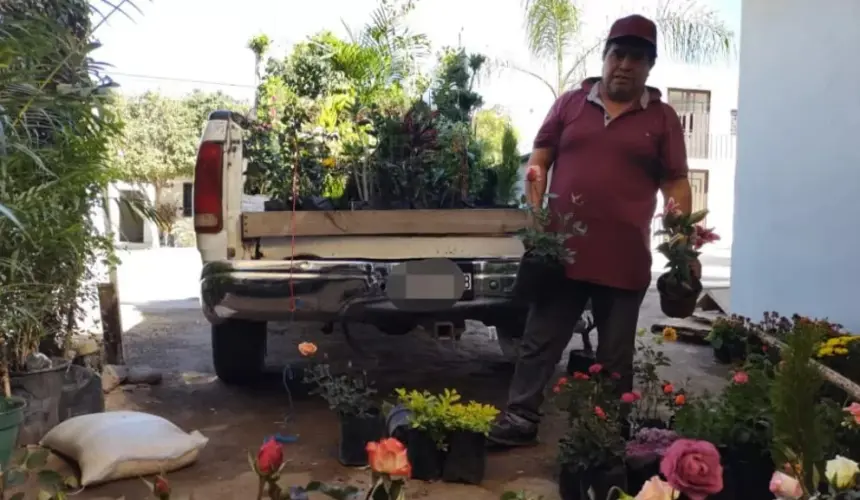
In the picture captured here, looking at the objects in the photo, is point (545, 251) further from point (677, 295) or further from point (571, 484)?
point (571, 484)

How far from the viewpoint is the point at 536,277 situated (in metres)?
2.79

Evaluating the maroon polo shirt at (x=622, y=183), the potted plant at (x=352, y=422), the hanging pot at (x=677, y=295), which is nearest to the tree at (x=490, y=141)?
the maroon polo shirt at (x=622, y=183)

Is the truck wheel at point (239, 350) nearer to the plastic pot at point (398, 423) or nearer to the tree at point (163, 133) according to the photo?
the plastic pot at point (398, 423)

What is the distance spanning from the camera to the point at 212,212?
10.4 ft

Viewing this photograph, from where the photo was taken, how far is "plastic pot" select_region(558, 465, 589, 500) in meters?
2.33

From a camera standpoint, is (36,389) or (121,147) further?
(121,147)

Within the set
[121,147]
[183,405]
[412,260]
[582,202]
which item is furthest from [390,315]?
[121,147]

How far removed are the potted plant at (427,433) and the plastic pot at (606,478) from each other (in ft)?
1.81

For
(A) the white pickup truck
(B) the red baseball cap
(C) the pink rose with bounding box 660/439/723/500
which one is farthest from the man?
(C) the pink rose with bounding box 660/439/723/500

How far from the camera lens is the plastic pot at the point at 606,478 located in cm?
224

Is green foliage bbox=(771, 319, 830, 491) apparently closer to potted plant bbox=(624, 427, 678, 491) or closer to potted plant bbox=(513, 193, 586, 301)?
potted plant bbox=(624, 427, 678, 491)

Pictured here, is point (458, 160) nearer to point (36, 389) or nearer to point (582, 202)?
point (582, 202)

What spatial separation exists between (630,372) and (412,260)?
1.06m

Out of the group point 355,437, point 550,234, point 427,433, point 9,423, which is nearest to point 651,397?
point 550,234
